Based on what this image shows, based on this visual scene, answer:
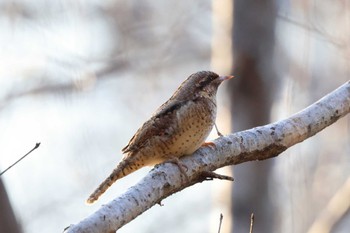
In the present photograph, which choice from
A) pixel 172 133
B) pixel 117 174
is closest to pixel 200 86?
pixel 172 133

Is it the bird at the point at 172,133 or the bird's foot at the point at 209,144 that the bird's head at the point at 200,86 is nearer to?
the bird at the point at 172,133

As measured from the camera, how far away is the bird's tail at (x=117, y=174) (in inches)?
151

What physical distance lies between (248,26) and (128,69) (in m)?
1.65

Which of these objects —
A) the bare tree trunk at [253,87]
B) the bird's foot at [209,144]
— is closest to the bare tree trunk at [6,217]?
the bird's foot at [209,144]

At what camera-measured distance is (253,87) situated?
7070 millimetres

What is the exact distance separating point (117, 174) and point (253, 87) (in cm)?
330

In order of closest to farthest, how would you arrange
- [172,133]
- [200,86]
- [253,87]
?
[172,133] < [200,86] < [253,87]

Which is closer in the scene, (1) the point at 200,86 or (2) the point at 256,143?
(2) the point at 256,143

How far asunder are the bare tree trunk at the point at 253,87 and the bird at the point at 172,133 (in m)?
2.58

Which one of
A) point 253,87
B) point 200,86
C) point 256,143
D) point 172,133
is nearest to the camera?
point 256,143

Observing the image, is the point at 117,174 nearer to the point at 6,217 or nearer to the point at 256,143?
the point at 256,143

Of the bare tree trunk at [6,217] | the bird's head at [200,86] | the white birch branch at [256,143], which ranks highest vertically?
the bird's head at [200,86]

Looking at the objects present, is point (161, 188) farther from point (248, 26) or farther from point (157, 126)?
point (248, 26)

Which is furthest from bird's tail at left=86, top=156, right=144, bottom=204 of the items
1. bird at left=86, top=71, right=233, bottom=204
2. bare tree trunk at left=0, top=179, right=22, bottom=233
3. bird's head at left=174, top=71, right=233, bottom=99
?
bare tree trunk at left=0, top=179, right=22, bottom=233
